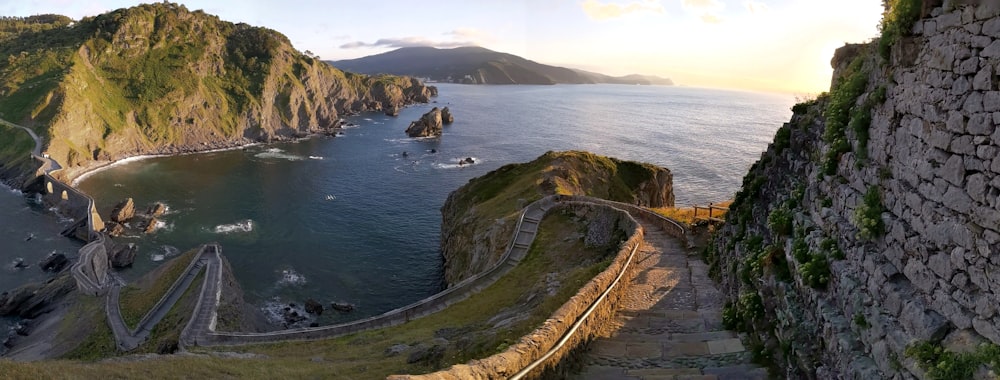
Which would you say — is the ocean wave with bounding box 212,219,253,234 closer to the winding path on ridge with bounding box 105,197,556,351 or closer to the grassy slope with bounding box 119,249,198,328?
the grassy slope with bounding box 119,249,198,328

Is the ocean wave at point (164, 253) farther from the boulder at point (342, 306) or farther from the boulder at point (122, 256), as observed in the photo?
the boulder at point (342, 306)

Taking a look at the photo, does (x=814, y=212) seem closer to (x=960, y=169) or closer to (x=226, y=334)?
(x=960, y=169)

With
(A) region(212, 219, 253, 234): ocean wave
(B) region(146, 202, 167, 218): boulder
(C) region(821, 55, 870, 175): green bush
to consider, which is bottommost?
(A) region(212, 219, 253, 234): ocean wave

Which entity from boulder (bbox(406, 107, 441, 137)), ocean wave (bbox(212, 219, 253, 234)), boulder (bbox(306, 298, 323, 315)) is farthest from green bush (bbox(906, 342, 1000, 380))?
boulder (bbox(406, 107, 441, 137))

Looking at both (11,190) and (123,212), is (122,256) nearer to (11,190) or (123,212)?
(123,212)

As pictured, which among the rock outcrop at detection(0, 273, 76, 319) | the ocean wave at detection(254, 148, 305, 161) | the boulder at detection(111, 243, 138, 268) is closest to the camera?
the rock outcrop at detection(0, 273, 76, 319)

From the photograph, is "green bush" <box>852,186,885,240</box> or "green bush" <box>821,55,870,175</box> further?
"green bush" <box>821,55,870,175</box>

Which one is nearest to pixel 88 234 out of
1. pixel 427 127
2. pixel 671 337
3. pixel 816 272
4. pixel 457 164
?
pixel 457 164
